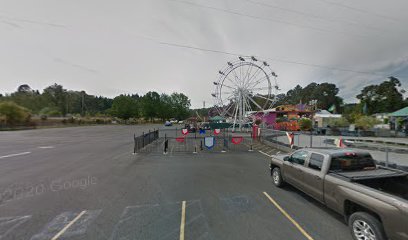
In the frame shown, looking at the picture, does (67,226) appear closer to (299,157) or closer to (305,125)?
(299,157)

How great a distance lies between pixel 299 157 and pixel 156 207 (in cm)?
419

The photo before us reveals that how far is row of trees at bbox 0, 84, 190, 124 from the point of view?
69438mm

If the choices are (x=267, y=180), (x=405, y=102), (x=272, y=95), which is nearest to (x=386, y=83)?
(x=405, y=102)

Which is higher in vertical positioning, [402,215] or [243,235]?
[402,215]

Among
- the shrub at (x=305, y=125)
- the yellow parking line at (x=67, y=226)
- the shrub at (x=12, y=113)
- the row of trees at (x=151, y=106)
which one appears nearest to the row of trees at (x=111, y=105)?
the row of trees at (x=151, y=106)

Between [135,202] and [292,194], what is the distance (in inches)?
180

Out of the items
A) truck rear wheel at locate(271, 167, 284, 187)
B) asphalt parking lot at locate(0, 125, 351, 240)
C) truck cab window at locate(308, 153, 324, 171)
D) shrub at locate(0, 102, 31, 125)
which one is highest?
shrub at locate(0, 102, 31, 125)

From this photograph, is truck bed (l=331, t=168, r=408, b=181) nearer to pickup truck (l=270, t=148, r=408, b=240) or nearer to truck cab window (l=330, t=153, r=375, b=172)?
pickup truck (l=270, t=148, r=408, b=240)

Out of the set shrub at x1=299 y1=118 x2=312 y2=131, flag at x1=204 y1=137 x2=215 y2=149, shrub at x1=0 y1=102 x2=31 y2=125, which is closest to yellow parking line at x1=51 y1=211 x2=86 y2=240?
flag at x1=204 y1=137 x2=215 y2=149

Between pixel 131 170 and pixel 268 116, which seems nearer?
pixel 131 170

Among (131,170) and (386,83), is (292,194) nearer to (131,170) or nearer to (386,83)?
(131,170)

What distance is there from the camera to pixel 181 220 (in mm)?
4359

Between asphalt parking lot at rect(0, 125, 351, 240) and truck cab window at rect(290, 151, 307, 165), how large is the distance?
3.40 ft

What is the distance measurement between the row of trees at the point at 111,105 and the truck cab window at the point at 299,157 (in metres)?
69.4
